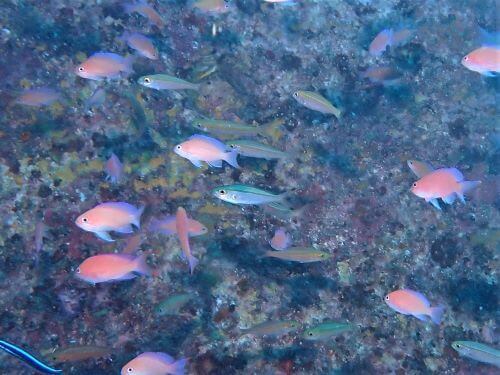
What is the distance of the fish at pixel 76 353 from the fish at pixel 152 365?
1.61 ft

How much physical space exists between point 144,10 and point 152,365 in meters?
4.87

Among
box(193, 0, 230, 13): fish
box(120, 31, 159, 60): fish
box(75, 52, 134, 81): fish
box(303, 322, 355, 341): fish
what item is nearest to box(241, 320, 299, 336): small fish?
box(303, 322, 355, 341): fish

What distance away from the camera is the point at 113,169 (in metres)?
5.01

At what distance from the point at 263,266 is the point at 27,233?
2.76 metres

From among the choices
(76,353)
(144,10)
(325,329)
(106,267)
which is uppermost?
(144,10)

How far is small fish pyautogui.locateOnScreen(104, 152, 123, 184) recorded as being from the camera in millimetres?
4977

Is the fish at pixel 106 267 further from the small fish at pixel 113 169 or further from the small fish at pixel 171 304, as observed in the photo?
the small fish at pixel 113 169

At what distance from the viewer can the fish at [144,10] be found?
6133 mm

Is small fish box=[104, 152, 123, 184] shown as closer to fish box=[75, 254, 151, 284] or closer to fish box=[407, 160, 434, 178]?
fish box=[75, 254, 151, 284]

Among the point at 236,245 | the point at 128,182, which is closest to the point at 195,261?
the point at 236,245

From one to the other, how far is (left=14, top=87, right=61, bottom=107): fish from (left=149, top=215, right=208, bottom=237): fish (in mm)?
1854

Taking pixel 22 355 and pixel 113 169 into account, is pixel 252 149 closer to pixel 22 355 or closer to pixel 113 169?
pixel 113 169

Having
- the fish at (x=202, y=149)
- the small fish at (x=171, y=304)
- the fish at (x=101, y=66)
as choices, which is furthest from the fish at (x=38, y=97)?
the small fish at (x=171, y=304)

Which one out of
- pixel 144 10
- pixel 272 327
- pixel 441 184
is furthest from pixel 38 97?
pixel 441 184
